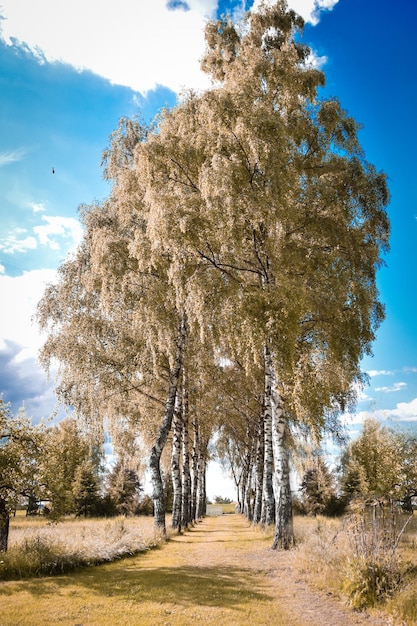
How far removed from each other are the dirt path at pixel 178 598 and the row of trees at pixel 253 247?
3387 mm

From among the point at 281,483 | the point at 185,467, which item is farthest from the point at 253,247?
the point at 185,467

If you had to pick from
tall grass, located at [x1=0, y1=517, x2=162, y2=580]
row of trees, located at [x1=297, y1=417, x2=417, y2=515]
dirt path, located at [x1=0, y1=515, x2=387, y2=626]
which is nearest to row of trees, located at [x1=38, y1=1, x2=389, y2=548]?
dirt path, located at [x1=0, y1=515, x2=387, y2=626]

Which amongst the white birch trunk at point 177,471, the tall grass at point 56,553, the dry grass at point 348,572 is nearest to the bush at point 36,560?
the tall grass at point 56,553

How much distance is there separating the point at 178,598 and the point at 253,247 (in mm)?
9067

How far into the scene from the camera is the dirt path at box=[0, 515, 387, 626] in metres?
6.08

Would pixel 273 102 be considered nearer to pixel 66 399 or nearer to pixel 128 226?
pixel 128 226

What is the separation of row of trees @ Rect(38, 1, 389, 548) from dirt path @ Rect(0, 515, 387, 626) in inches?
133

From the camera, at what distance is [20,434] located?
9.91 metres

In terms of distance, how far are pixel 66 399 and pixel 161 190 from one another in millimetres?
10830

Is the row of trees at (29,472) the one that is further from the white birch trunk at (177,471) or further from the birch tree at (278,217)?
the white birch trunk at (177,471)

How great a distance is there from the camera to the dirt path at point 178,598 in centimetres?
608

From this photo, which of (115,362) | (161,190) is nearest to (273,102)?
(161,190)

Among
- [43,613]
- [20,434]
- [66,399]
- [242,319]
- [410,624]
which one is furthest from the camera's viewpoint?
[66,399]

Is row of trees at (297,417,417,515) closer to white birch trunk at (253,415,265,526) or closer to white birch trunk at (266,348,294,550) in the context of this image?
white birch trunk at (253,415,265,526)
